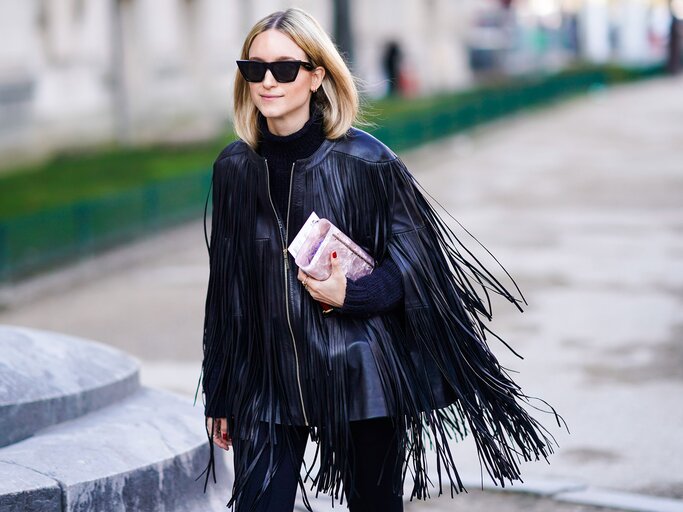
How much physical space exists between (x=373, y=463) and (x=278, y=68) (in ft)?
3.60

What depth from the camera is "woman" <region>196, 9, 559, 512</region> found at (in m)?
3.47

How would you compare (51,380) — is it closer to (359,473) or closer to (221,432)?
(221,432)

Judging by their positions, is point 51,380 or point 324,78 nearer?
point 324,78

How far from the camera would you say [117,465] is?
432 centimetres

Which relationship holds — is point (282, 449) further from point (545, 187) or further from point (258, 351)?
point (545, 187)

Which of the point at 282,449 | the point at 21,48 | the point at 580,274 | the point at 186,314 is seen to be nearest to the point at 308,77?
the point at 282,449

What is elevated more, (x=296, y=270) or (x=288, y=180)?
(x=288, y=180)

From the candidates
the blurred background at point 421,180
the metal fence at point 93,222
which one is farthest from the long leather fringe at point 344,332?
the metal fence at point 93,222

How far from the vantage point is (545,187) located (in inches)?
691

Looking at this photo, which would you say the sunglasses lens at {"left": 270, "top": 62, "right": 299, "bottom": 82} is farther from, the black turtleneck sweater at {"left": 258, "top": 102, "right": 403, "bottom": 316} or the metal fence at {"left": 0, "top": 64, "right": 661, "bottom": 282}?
the metal fence at {"left": 0, "top": 64, "right": 661, "bottom": 282}

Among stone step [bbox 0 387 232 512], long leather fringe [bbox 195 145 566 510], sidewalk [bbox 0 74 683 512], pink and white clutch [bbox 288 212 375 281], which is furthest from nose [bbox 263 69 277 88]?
sidewalk [bbox 0 74 683 512]

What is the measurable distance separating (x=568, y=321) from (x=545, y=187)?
849cm

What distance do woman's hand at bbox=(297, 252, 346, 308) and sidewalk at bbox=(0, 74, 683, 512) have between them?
2.18 metres

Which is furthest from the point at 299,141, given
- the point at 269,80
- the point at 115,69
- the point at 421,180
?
the point at 115,69
